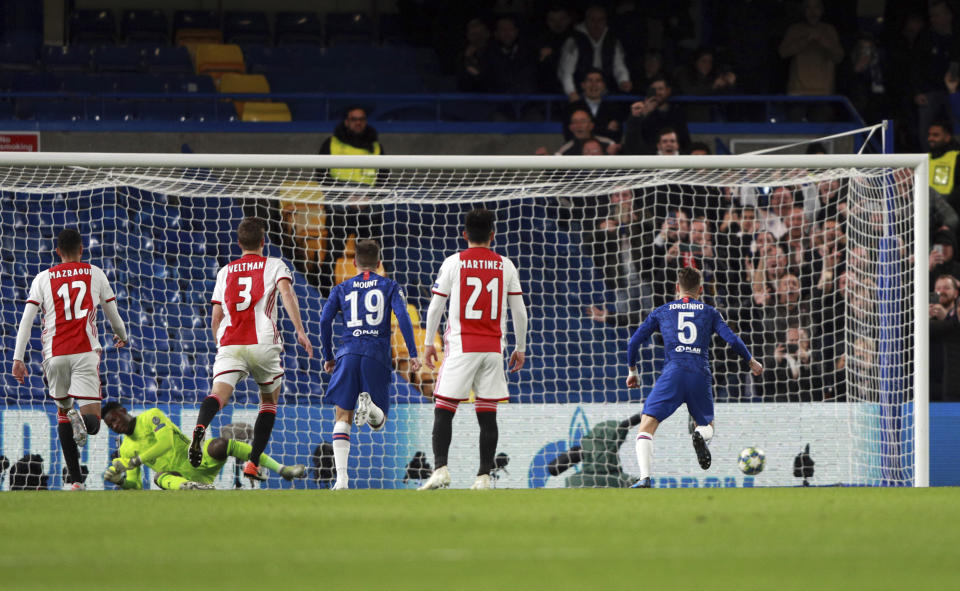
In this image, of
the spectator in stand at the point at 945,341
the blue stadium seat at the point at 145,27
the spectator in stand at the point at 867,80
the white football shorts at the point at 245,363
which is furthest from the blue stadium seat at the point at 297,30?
the white football shorts at the point at 245,363

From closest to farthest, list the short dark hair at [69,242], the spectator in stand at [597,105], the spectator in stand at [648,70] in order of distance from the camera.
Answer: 1. the short dark hair at [69,242]
2. the spectator in stand at [597,105]
3. the spectator in stand at [648,70]

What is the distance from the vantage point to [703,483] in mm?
10289

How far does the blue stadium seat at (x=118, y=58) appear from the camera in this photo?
1454cm

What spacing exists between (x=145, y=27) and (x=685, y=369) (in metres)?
9.40

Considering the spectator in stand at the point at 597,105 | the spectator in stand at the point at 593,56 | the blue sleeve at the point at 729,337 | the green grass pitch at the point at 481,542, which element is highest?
the spectator in stand at the point at 593,56

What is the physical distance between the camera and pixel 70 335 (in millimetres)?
8938

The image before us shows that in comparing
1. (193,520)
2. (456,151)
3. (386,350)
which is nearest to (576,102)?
(456,151)

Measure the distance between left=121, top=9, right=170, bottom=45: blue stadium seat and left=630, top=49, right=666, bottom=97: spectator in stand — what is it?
5552mm

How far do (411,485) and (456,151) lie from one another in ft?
15.5

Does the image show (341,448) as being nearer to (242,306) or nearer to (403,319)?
(403,319)

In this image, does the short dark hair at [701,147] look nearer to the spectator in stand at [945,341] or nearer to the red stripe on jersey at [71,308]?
the spectator in stand at [945,341]

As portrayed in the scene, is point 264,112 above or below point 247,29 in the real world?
below

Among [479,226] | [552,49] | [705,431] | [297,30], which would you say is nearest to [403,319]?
[479,226]

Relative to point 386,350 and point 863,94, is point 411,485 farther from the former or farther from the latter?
point 863,94
